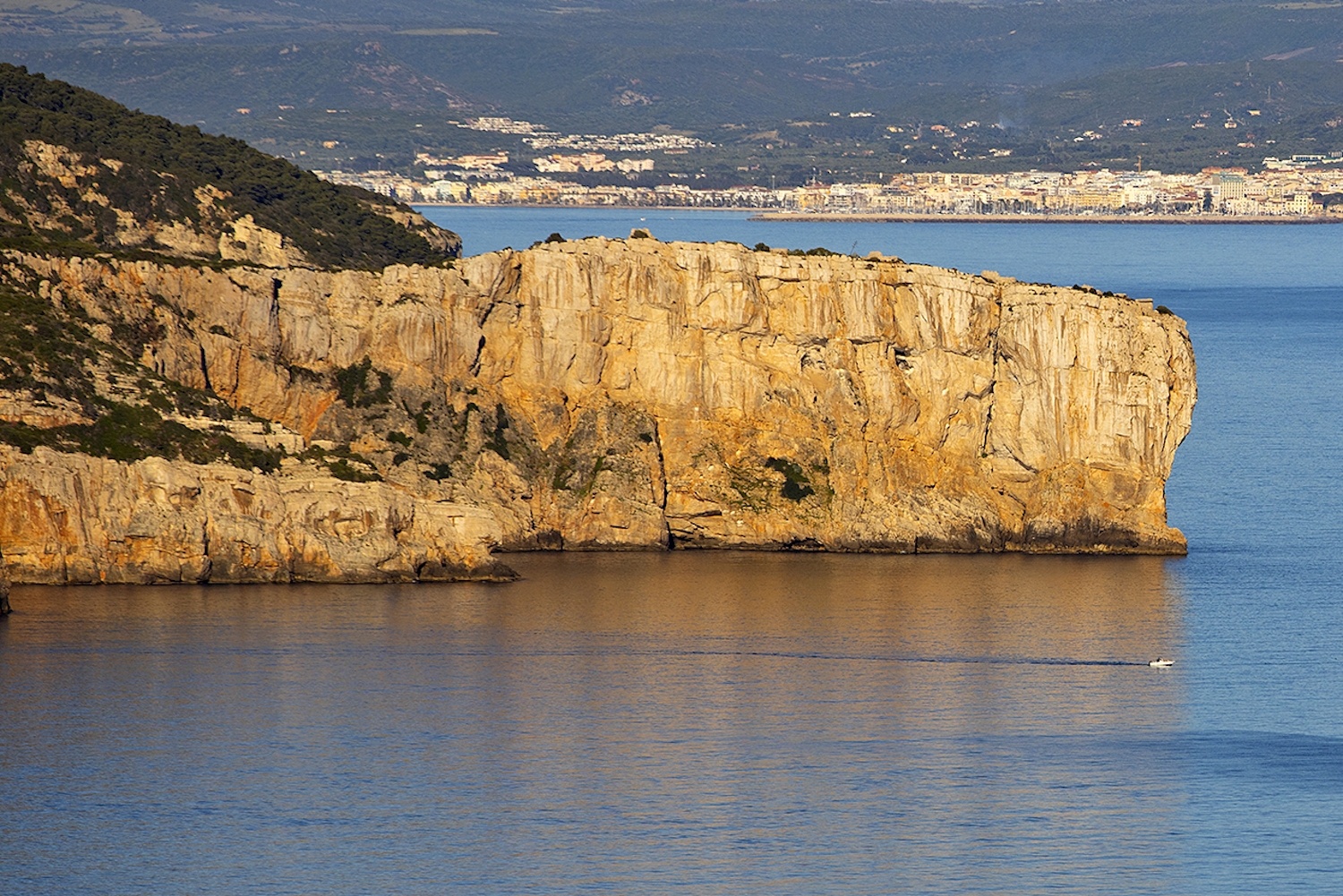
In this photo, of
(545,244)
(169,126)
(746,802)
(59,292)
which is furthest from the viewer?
(169,126)

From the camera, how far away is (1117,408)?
89.1 m

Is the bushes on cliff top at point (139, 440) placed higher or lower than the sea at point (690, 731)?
higher

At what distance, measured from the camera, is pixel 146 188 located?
121 m

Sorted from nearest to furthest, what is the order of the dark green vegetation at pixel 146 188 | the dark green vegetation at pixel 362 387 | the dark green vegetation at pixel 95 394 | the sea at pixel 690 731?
the sea at pixel 690 731 → the dark green vegetation at pixel 95 394 → the dark green vegetation at pixel 362 387 → the dark green vegetation at pixel 146 188

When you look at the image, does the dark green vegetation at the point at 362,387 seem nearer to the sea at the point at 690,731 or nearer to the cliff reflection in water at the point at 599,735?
the sea at the point at 690,731

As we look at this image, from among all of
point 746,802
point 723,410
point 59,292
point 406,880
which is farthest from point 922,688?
point 59,292

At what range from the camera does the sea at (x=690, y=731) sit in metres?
50.4

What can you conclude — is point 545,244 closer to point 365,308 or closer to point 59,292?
point 365,308

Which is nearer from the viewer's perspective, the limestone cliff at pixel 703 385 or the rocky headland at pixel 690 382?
→ the rocky headland at pixel 690 382

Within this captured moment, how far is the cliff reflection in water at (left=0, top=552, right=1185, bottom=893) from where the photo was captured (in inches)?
1996

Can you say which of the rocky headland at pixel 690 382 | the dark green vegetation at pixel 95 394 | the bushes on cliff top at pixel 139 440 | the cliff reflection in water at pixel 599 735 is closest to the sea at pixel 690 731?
the cliff reflection in water at pixel 599 735

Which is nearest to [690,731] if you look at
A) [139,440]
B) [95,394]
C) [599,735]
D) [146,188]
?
[599,735]

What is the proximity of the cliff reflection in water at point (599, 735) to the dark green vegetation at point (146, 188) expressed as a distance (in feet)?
105

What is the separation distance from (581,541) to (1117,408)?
842 inches
